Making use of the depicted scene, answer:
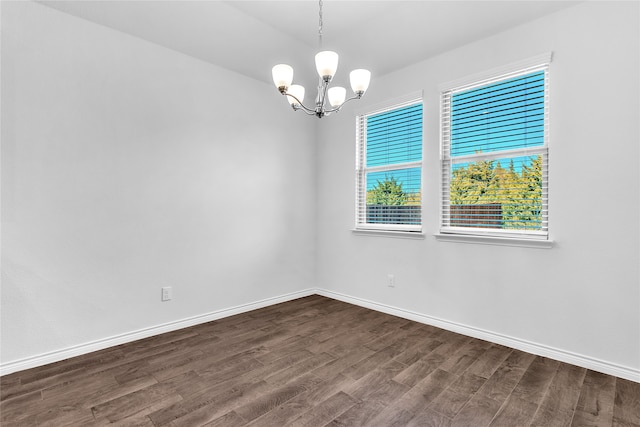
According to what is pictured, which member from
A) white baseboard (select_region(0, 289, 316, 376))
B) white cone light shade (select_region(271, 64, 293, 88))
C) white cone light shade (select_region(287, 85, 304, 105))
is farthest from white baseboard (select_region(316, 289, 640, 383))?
white cone light shade (select_region(271, 64, 293, 88))

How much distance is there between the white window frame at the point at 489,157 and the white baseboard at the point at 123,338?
7.24 feet

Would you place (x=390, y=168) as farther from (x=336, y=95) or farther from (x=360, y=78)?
(x=360, y=78)

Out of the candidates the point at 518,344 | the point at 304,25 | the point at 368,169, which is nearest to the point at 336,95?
the point at 304,25

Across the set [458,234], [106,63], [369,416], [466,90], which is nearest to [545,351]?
[458,234]

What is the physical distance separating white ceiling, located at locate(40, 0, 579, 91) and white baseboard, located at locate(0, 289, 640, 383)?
259cm

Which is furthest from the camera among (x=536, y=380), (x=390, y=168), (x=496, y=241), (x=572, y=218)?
(x=390, y=168)

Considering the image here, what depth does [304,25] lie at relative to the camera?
2.83 meters

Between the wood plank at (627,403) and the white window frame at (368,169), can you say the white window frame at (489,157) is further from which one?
the wood plank at (627,403)

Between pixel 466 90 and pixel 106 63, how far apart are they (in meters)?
3.16

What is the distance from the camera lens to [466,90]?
3.04 m

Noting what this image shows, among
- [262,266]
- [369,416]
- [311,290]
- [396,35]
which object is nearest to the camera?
[369,416]

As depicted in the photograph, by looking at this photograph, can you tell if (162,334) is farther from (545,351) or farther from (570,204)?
(570,204)

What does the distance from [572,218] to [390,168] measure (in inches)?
68.5

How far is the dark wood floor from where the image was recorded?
5.81 feet
